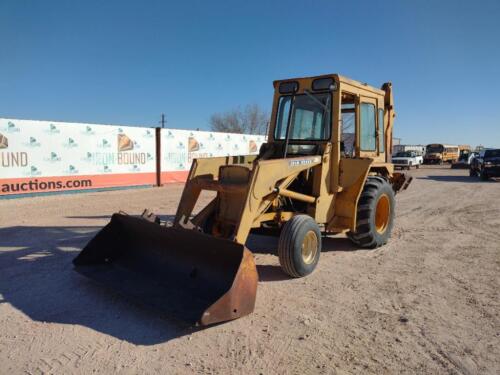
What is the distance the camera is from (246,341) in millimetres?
3760

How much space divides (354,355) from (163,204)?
946cm

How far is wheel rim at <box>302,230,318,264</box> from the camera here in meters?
5.43

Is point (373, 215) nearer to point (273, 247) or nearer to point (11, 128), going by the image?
point (273, 247)

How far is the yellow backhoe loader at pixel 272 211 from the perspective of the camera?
4398mm

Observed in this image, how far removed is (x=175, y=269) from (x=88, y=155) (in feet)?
37.3

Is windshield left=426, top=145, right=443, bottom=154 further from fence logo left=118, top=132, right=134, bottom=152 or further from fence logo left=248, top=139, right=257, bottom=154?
fence logo left=118, top=132, right=134, bottom=152

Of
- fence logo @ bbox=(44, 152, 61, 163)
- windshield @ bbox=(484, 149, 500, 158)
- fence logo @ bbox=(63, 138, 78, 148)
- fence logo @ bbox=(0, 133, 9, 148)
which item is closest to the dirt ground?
fence logo @ bbox=(0, 133, 9, 148)

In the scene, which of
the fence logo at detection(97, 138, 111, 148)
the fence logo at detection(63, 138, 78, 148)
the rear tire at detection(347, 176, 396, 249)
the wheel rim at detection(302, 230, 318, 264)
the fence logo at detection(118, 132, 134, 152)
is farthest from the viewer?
the fence logo at detection(118, 132, 134, 152)

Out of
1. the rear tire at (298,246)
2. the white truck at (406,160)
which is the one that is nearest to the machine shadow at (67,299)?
the rear tire at (298,246)

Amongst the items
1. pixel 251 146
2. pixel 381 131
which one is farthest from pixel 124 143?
pixel 381 131

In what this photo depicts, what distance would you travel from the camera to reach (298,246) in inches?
202

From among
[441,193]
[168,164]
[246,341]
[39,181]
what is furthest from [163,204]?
[441,193]

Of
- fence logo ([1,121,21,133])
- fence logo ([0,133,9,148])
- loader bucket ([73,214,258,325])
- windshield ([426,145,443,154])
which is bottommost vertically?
loader bucket ([73,214,258,325])

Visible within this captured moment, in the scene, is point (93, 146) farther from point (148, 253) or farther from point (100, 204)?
point (148, 253)
